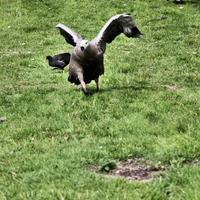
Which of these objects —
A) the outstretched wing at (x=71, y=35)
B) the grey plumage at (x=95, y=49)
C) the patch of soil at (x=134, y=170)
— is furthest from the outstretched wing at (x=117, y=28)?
the patch of soil at (x=134, y=170)

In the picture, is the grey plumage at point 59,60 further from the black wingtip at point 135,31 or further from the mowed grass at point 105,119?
the black wingtip at point 135,31

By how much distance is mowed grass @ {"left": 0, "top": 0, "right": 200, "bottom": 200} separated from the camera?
7.29 m

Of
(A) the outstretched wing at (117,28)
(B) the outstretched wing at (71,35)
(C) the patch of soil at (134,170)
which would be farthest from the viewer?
(B) the outstretched wing at (71,35)

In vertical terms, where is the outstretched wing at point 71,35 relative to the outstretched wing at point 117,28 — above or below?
below

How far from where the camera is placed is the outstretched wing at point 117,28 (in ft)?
37.4

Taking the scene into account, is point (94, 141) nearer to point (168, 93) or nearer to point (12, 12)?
point (168, 93)

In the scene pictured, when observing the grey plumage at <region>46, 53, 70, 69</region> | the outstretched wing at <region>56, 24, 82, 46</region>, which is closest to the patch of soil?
the outstretched wing at <region>56, 24, 82, 46</region>

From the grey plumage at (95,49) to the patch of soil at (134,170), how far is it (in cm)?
380

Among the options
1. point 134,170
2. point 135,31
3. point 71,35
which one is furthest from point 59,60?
point 134,170

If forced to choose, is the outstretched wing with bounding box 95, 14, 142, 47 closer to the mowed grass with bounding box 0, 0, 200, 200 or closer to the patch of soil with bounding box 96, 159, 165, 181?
the mowed grass with bounding box 0, 0, 200, 200

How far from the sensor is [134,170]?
7910mm

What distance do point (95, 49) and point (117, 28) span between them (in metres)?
0.62

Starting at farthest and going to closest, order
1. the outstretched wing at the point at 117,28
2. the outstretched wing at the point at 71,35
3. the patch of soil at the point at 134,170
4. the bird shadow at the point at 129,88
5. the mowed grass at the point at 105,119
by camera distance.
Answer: the bird shadow at the point at 129,88
the outstretched wing at the point at 71,35
the outstretched wing at the point at 117,28
the patch of soil at the point at 134,170
the mowed grass at the point at 105,119

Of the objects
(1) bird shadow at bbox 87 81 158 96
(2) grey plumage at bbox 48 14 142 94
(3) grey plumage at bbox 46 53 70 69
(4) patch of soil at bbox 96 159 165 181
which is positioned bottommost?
(1) bird shadow at bbox 87 81 158 96
